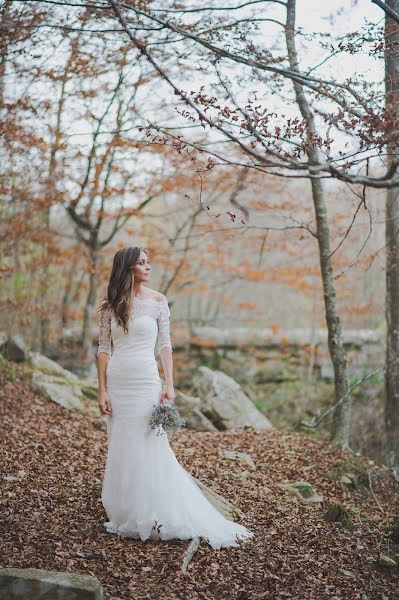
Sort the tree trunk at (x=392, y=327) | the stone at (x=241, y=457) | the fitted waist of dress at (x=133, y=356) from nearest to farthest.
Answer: the fitted waist of dress at (x=133, y=356), the stone at (x=241, y=457), the tree trunk at (x=392, y=327)

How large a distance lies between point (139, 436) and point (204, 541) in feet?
3.43

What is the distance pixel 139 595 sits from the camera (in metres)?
3.99

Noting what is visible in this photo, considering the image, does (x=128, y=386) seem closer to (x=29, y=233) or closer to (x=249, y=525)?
(x=249, y=525)

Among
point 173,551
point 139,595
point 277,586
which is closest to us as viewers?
point 139,595

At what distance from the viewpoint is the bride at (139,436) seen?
484cm

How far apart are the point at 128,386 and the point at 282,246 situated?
31.1 feet

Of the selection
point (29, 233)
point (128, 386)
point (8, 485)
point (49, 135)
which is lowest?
point (8, 485)

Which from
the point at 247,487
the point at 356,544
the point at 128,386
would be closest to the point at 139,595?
the point at 128,386

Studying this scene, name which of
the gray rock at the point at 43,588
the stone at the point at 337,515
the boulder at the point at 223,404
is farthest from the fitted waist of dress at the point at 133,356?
the boulder at the point at 223,404

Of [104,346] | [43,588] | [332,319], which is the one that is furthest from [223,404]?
[43,588]

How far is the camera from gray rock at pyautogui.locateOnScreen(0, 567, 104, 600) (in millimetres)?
3432

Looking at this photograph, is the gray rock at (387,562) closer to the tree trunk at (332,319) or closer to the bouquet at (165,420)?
the bouquet at (165,420)

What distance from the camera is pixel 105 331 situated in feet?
17.4

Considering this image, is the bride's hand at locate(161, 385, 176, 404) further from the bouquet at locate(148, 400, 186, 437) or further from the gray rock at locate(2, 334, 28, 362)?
the gray rock at locate(2, 334, 28, 362)
